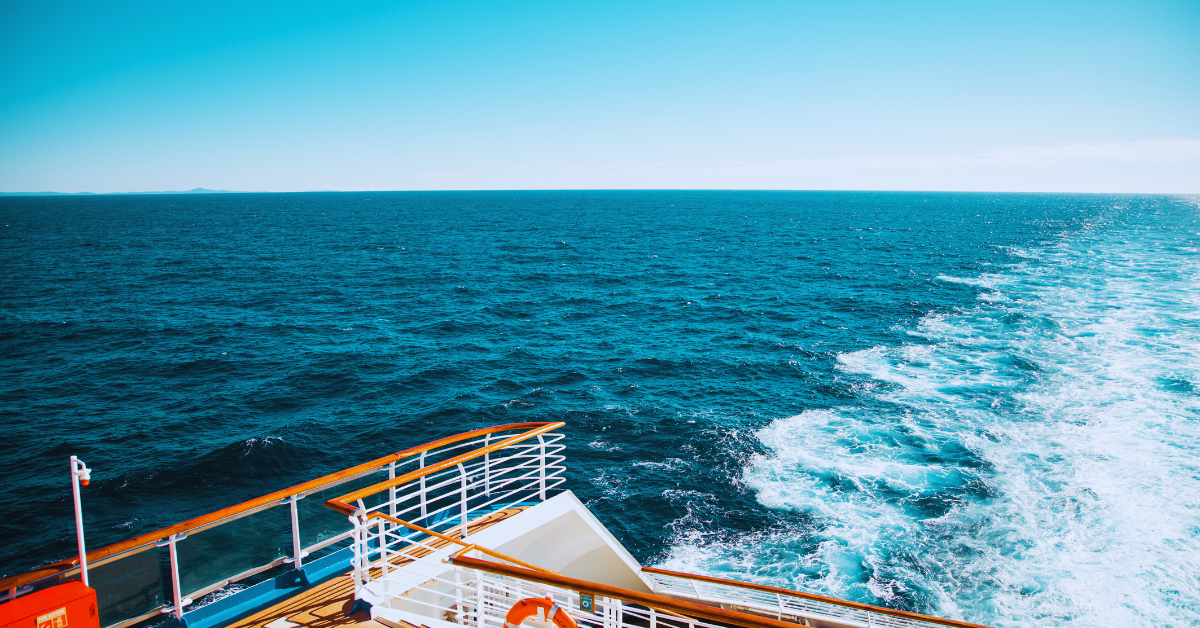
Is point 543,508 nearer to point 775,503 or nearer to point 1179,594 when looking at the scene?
point 775,503

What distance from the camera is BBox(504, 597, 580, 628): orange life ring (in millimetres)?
5684

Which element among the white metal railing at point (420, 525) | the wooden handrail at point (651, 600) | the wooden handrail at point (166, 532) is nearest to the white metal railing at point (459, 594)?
the white metal railing at point (420, 525)

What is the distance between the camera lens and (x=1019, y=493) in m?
17.5

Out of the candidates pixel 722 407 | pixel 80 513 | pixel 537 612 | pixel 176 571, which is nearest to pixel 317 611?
pixel 176 571

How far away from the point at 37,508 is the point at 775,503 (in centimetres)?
2281

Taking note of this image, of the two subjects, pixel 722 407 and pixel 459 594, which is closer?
pixel 459 594

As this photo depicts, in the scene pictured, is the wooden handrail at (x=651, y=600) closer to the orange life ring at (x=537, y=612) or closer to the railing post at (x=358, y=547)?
the orange life ring at (x=537, y=612)

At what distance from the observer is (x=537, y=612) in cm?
596

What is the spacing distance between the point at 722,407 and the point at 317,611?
67.1ft

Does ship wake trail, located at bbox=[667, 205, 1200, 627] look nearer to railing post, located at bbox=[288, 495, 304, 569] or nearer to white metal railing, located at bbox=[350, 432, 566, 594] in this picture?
white metal railing, located at bbox=[350, 432, 566, 594]

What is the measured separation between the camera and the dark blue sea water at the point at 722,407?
617 inches

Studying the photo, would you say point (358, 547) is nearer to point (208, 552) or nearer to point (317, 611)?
point (317, 611)

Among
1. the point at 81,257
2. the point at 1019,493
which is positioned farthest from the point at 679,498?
the point at 81,257

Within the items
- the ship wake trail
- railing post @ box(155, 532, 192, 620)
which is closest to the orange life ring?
railing post @ box(155, 532, 192, 620)
